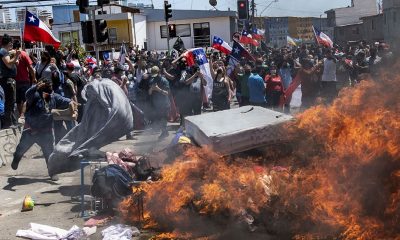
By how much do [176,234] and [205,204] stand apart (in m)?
0.51

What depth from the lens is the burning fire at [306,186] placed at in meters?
5.43

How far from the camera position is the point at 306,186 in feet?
19.4

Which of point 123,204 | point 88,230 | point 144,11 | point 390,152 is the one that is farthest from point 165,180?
point 144,11

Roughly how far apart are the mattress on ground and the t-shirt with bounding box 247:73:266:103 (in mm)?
4729

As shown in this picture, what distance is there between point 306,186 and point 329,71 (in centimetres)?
937

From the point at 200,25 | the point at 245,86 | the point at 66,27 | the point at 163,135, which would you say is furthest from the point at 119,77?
the point at 66,27

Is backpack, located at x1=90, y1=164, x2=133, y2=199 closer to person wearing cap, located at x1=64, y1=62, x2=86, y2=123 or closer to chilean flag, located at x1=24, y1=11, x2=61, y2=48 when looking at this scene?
person wearing cap, located at x1=64, y1=62, x2=86, y2=123

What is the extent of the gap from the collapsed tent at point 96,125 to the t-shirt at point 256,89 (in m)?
4.80

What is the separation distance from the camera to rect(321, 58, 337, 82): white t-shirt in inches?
576

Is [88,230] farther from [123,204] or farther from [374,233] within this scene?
[374,233]

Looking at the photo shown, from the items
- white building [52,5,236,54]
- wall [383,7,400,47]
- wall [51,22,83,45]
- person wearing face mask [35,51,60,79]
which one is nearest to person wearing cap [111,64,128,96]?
person wearing face mask [35,51,60,79]

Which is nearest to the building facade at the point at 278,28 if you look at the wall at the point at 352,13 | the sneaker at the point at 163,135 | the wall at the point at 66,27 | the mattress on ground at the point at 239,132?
the wall at the point at 352,13

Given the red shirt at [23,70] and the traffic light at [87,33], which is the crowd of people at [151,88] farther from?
the traffic light at [87,33]

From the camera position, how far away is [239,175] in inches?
254
